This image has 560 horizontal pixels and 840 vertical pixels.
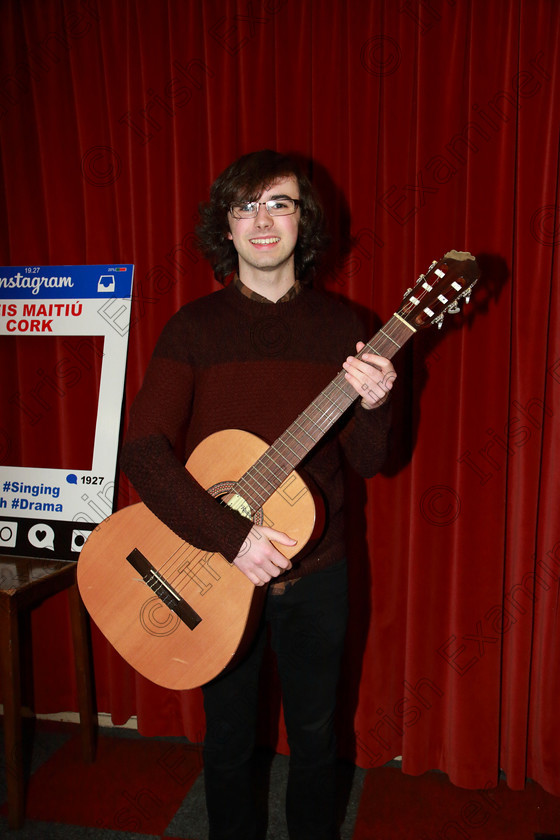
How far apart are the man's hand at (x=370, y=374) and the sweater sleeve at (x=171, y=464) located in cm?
43

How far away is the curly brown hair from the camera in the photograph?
64.7 inches

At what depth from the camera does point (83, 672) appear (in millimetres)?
2365

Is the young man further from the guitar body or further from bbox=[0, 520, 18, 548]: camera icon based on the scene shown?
bbox=[0, 520, 18, 548]: camera icon

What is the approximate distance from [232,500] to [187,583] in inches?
10.3

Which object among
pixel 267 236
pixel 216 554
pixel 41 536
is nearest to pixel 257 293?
pixel 267 236

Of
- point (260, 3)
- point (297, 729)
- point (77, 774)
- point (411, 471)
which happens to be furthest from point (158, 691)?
point (260, 3)

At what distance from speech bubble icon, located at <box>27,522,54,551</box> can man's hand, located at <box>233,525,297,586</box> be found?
120 cm

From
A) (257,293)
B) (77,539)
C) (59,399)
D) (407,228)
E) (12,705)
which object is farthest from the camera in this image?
(59,399)

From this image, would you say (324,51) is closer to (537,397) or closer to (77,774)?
(537,397)

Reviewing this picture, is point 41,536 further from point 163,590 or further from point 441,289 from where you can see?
point 441,289

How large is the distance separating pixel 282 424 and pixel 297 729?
2.88 ft

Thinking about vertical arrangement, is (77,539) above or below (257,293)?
below

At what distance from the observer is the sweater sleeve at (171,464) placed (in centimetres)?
148

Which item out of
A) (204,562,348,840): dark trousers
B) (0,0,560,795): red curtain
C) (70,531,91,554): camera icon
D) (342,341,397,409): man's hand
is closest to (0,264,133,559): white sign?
(70,531,91,554): camera icon
